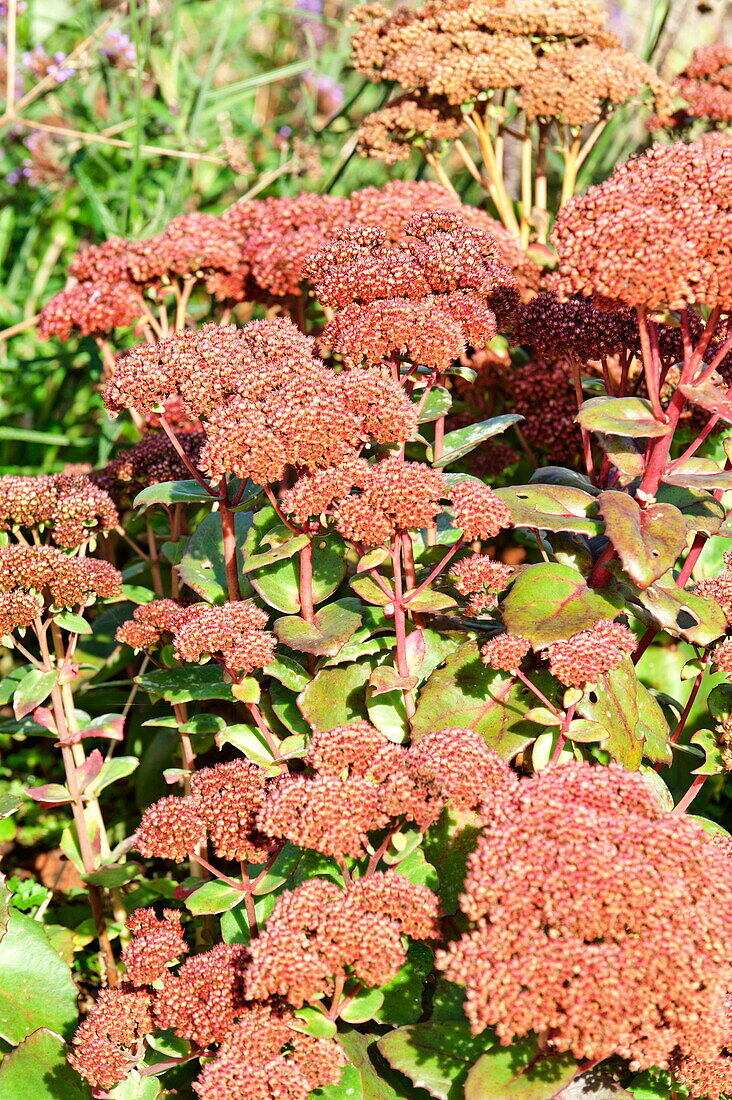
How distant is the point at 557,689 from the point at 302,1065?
1.13 meters

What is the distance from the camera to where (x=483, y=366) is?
4.02 metres

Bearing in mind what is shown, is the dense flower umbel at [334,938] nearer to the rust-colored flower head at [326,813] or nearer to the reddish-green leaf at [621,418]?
the rust-colored flower head at [326,813]

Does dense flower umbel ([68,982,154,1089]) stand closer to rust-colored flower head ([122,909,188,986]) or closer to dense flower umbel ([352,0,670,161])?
Answer: rust-colored flower head ([122,909,188,986])

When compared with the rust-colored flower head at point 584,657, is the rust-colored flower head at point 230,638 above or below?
below

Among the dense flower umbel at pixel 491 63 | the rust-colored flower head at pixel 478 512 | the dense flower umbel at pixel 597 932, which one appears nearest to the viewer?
the dense flower umbel at pixel 597 932

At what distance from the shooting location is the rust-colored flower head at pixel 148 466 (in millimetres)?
3480

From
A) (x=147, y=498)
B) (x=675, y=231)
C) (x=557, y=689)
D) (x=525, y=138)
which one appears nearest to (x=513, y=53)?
(x=525, y=138)

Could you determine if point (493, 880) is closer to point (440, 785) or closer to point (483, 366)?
point (440, 785)

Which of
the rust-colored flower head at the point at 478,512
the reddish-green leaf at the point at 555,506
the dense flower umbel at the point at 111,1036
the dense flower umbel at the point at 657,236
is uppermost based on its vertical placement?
the dense flower umbel at the point at 657,236

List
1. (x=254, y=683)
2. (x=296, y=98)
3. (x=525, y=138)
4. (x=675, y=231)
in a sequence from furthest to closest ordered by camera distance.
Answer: (x=296, y=98) → (x=525, y=138) → (x=254, y=683) → (x=675, y=231)

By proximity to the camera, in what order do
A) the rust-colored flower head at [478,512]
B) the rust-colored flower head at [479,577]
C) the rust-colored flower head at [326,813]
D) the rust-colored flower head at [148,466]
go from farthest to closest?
the rust-colored flower head at [148,466], the rust-colored flower head at [479,577], the rust-colored flower head at [478,512], the rust-colored flower head at [326,813]

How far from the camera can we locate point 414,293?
9.70 ft

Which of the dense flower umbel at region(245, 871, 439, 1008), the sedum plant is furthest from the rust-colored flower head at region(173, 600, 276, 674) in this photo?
the dense flower umbel at region(245, 871, 439, 1008)

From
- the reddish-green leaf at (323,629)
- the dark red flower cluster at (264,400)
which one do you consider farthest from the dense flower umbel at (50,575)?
the reddish-green leaf at (323,629)
